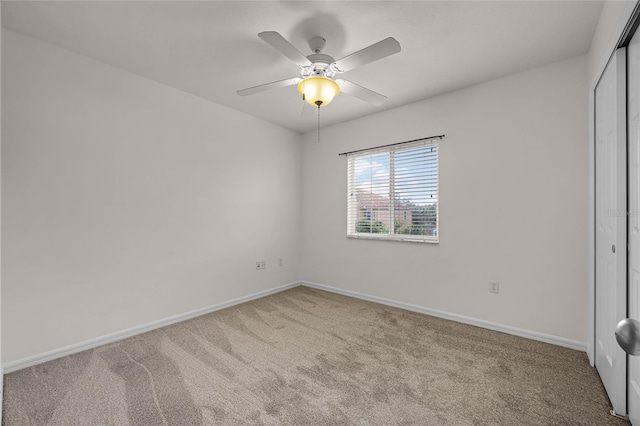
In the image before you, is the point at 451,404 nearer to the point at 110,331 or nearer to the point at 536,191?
the point at 536,191

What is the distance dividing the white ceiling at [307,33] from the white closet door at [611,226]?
0.61 m

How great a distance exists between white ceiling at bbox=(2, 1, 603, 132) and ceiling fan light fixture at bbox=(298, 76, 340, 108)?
38cm

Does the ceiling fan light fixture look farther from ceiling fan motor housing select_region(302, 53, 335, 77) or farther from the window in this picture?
the window

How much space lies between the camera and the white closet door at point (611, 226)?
Answer: 65.0 inches

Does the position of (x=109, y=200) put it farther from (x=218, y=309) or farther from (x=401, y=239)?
(x=401, y=239)

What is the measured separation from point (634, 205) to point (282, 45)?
2.24 m

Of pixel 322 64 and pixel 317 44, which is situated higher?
pixel 317 44

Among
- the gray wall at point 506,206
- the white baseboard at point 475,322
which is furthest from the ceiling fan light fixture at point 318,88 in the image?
the white baseboard at point 475,322

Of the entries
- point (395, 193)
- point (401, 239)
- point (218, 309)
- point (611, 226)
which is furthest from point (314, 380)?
point (395, 193)

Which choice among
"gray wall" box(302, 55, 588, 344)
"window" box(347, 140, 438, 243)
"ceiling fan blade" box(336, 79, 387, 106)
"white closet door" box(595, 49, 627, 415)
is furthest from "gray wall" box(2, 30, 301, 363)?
"white closet door" box(595, 49, 627, 415)

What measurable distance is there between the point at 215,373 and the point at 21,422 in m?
1.04

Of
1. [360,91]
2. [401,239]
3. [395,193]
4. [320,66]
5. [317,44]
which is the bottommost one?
[401,239]

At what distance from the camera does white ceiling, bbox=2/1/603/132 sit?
190 cm

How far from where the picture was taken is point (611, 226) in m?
1.79
